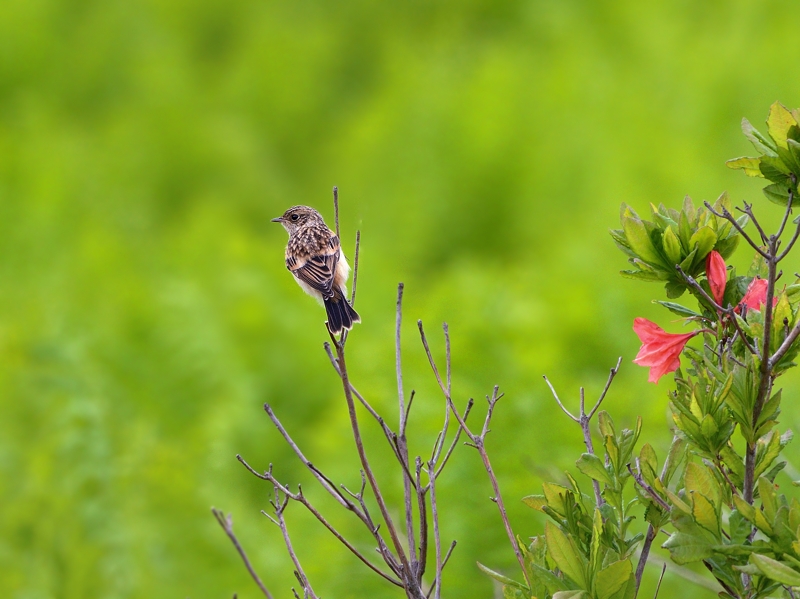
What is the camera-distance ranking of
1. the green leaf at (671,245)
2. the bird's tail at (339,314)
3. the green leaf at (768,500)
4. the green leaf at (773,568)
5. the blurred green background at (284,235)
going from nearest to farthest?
the green leaf at (773,568) < the green leaf at (768,500) < the green leaf at (671,245) < the bird's tail at (339,314) < the blurred green background at (284,235)

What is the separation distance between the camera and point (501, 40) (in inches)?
655

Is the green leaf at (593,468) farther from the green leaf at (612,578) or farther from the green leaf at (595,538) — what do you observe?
the green leaf at (612,578)

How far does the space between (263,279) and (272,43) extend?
5.91 meters

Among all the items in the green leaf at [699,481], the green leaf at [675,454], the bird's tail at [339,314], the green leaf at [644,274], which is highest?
the bird's tail at [339,314]

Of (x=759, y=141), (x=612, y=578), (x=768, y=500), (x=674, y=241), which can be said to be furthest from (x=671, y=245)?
(x=612, y=578)

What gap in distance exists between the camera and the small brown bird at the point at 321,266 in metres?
2.42

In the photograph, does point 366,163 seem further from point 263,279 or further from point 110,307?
point 110,307

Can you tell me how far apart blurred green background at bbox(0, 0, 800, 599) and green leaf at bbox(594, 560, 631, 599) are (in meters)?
0.73

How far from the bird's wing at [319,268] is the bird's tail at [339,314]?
71mm

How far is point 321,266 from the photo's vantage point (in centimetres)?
284

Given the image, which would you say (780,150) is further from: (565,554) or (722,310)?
(565,554)

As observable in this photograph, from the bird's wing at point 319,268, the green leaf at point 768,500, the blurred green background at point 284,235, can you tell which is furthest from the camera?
the blurred green background at point 284,235

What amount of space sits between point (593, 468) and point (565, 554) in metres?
0.17

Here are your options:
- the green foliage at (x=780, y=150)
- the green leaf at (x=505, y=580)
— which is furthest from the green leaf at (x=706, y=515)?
the green foliage at (x=780, y=150)
